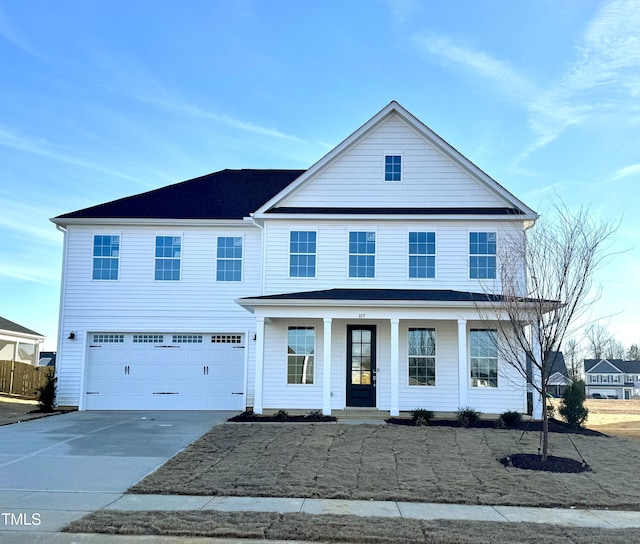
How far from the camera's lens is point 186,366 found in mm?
18438

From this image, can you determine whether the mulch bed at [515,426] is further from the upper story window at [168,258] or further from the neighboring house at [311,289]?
the upper story window at [168,258]

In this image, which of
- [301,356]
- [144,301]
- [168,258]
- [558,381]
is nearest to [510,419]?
[301,356]

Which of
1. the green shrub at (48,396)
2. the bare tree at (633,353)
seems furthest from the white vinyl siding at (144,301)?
the bare tree at (633,353)

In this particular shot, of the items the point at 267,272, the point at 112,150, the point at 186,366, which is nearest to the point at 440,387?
the point at 267,272

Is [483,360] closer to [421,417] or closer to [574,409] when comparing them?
[574,409]

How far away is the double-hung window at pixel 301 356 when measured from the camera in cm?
1695

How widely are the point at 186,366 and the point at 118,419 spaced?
115 inches

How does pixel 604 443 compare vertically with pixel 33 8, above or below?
below

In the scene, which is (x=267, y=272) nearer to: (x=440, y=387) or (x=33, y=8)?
(x=440, y=387)

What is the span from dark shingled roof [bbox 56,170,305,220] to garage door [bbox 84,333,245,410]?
12.8ft

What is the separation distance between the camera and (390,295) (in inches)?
640

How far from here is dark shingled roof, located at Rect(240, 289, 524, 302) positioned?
15664 mm

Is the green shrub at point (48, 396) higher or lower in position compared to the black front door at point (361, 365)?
lower

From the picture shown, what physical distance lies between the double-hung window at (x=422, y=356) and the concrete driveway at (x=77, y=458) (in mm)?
5486
